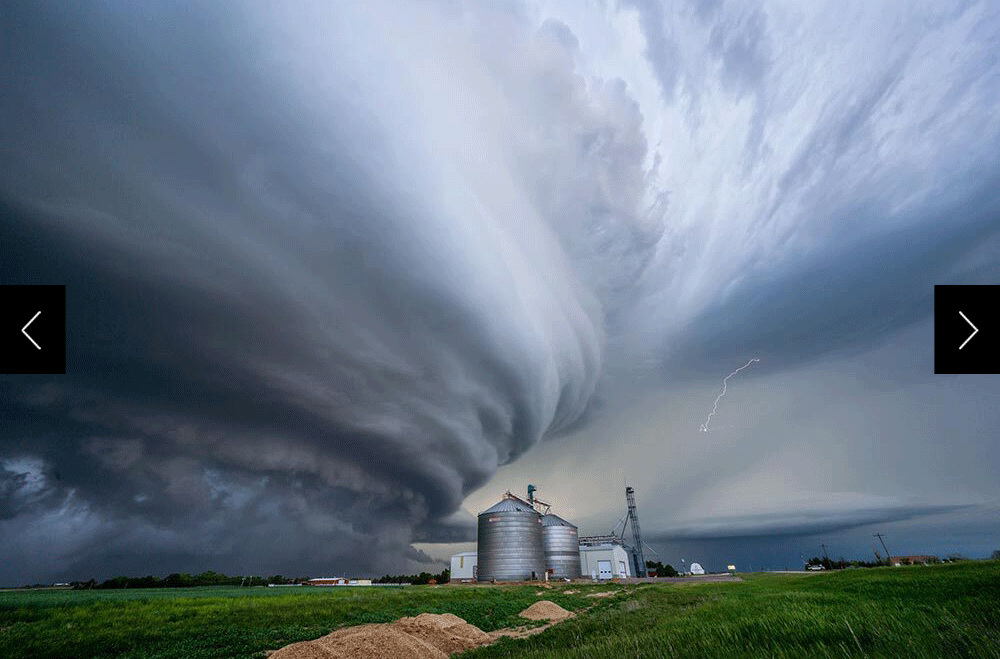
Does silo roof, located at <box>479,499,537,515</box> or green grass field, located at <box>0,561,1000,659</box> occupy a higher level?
silo roof, located at <box>479,499,537,515</box>

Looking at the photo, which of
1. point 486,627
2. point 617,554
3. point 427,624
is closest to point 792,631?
point 427,624

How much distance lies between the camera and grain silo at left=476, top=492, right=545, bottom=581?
103625 millimetres

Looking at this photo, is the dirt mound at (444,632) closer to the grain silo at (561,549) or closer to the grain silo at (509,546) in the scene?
the grain silo at (509,546)

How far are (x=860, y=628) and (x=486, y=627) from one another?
95.6ft

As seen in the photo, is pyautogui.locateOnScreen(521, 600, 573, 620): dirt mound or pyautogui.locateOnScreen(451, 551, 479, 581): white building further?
pyautogui.locateOnScreen(451, 551, 479, 581): white building

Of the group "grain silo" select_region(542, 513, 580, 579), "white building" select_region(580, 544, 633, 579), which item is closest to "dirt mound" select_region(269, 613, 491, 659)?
"grain silo" select_region(542, 513, 580, 579)

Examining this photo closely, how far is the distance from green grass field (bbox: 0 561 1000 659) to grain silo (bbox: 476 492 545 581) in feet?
196

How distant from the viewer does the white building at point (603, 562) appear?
125375mm

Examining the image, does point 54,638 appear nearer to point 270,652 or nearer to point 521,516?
point 270,652

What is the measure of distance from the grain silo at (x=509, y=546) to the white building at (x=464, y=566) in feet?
31.4

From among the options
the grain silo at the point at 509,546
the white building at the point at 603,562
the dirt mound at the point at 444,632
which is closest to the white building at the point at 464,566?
the grain silo at the point at 509,546

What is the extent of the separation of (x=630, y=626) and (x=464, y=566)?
366ft

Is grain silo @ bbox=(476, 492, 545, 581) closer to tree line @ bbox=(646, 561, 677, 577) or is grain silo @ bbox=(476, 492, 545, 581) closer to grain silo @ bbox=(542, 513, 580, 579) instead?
grain silo @ bbox=(542, 513, 580, 579)

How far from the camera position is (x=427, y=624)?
2744cm
